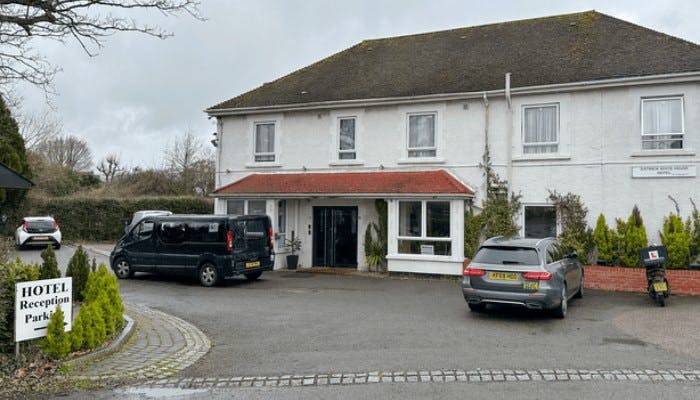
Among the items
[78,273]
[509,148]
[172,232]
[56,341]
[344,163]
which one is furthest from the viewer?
[344,163]

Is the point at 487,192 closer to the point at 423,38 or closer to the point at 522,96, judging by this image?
the point at 522,96

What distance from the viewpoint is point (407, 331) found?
938cm

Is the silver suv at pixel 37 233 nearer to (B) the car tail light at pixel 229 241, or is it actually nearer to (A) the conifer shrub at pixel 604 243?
(B) the car tail light at pixel 229 241

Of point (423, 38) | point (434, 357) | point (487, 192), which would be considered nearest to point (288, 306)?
point (434, 357)

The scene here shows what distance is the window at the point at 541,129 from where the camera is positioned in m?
16.5

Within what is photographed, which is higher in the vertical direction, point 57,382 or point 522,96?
point 522,96

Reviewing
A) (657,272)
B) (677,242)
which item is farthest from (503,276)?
(677,242)

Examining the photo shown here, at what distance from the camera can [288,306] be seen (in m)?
11.9

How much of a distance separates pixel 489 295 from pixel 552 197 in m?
6.98

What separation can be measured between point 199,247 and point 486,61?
36.8ft

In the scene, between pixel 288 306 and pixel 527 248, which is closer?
pixel 527 248

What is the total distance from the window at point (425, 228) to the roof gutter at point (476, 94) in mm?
3360

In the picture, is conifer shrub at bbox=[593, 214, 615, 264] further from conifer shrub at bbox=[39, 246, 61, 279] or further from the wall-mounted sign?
conifer shrub at bbox=[39, 246, 61, 279]

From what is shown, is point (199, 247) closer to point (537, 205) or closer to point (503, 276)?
point (503, 276)
